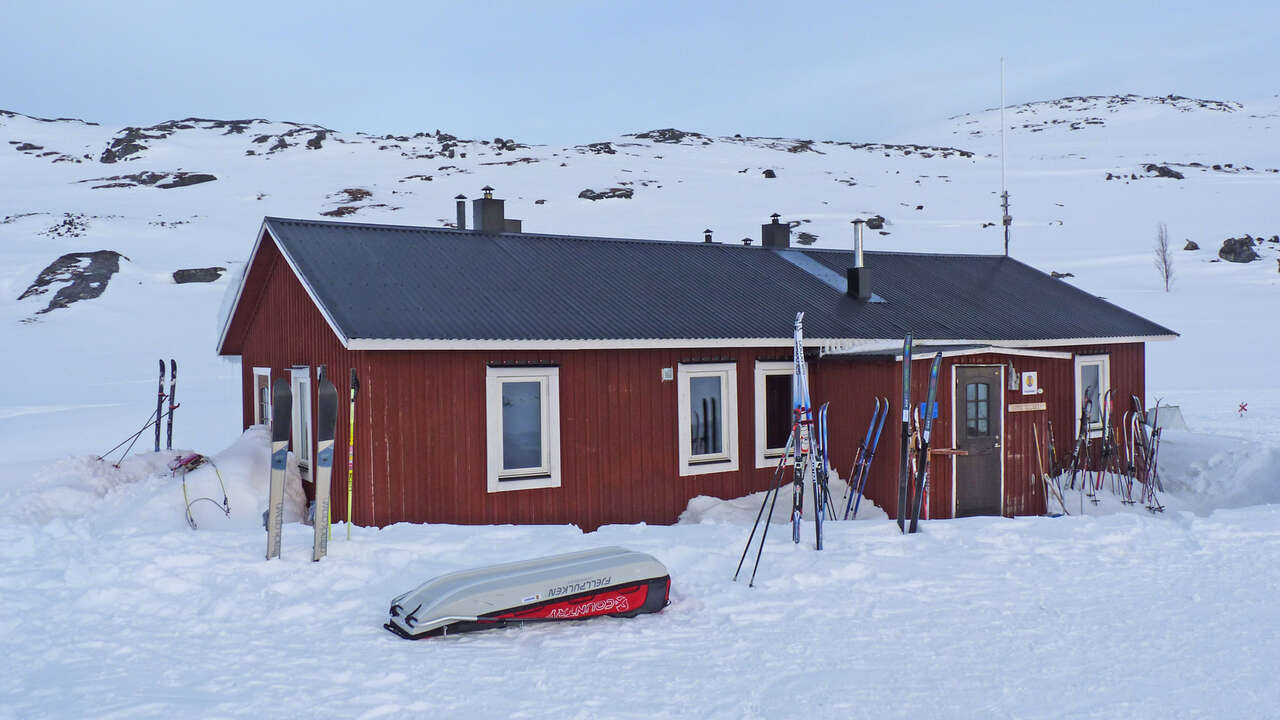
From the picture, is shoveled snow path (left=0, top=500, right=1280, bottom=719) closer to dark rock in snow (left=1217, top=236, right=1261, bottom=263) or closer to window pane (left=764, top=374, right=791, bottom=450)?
window pane (left=764, top=374, right=791, bottom=450)

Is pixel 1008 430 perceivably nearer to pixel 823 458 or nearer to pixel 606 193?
pixel 823 458

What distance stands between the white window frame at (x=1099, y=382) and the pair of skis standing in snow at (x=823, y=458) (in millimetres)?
4276

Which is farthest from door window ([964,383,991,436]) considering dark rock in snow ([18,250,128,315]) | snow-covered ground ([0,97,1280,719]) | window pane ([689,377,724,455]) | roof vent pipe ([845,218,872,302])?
dark rock in snow ([18,250,128,315])

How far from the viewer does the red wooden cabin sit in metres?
10.3

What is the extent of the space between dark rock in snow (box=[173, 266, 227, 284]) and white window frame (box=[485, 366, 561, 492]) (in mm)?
36362

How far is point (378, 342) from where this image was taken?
959cm

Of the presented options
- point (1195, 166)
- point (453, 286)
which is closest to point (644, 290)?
point (453, 286)

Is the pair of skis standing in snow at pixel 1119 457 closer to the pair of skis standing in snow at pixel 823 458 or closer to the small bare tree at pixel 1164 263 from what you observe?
the pair of skis standing in snow at pixel 823 458

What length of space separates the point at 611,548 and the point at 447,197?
2154 inches

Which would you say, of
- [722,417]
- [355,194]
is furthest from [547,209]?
[722,417]

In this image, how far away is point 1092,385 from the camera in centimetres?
1485

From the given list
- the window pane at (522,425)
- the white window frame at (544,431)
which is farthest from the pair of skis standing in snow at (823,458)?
the window pane at (522,425)

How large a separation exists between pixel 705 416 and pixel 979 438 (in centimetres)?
371

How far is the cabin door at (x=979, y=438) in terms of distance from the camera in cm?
1216
